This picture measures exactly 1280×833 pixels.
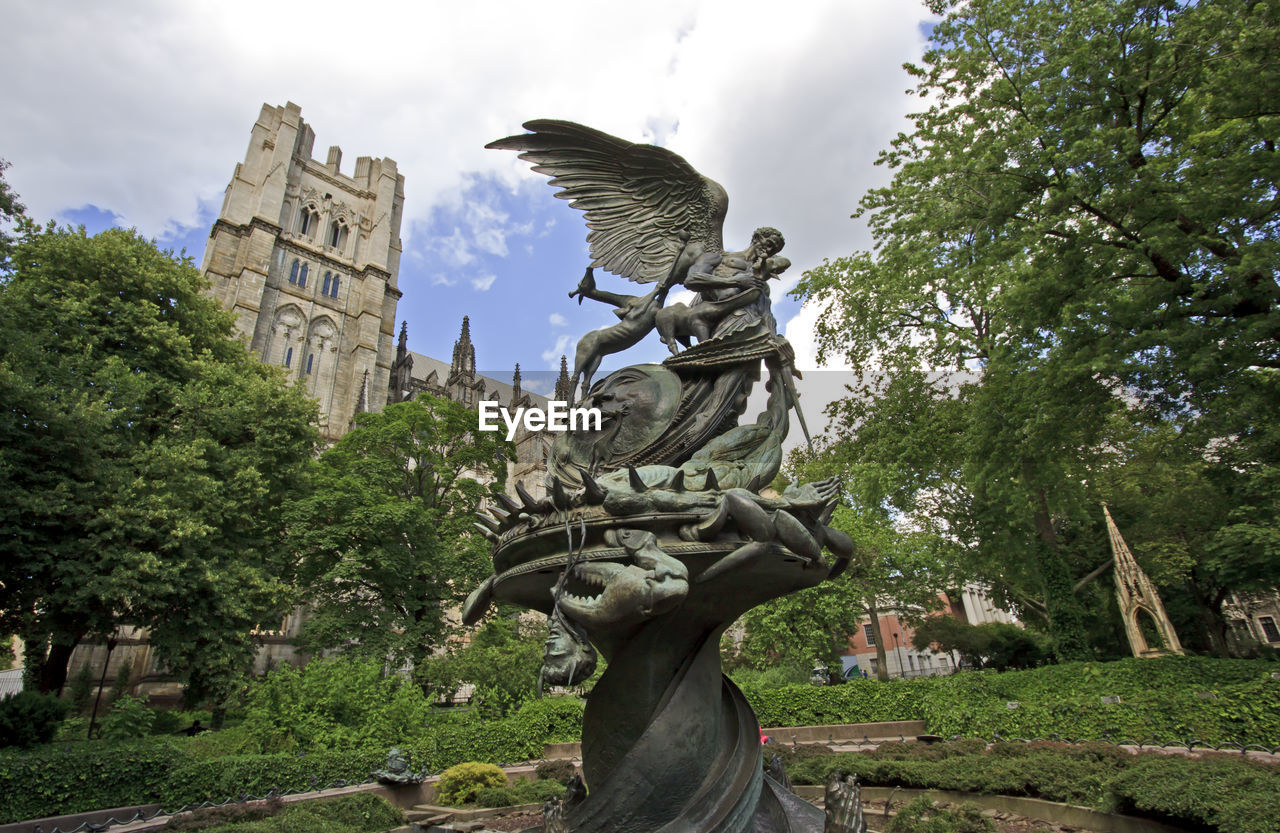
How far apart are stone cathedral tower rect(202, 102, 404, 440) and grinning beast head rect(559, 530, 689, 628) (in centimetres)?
4462

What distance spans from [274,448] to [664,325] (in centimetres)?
1792

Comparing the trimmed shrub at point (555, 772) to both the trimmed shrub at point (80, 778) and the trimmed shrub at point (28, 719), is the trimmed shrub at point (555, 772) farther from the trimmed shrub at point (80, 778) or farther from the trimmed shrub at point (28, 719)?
the trimmed shrub at point (28, 719)

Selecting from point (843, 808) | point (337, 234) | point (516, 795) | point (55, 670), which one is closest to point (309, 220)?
point (337, 234)

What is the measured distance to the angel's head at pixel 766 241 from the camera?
21.5 feet

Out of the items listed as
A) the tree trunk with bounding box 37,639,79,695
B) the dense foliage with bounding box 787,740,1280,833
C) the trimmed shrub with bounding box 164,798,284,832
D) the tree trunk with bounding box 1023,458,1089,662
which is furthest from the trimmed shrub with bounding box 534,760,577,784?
the tree trunk with bounding box 1023,458,1089,662

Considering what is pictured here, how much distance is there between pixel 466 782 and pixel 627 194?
30.6 ft

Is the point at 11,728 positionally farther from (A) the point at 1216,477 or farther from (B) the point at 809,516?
(A) the point at 1216,477

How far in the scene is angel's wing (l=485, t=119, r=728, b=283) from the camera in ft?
22.8

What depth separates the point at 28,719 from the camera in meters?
12.9

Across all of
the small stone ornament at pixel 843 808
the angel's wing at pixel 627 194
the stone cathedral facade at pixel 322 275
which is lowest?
the small stone ornament at pixel 843 808

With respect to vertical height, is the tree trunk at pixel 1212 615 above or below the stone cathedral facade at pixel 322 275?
below

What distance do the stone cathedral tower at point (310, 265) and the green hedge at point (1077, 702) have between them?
37.5 meters

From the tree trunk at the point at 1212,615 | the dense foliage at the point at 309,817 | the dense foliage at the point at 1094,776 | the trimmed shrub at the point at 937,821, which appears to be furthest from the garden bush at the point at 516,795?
the tree trunk at the point at 1212,615

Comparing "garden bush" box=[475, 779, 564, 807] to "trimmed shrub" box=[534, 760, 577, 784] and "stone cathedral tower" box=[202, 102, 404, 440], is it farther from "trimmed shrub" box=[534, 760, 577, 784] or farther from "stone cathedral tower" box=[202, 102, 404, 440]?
"stone cathedral tower" box=[202, 102, 404, 440]
